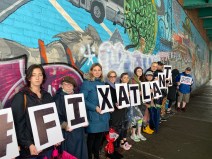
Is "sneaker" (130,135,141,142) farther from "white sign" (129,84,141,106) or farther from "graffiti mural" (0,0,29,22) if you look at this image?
"graffiti mural" (0,0,29,22)

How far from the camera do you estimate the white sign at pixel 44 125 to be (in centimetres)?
244

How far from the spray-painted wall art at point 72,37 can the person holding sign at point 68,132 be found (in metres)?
0.38

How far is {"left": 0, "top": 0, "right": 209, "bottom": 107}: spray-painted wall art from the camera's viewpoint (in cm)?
277

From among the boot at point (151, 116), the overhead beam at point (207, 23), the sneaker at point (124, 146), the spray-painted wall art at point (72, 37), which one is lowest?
the sneaker at point (124, 146)

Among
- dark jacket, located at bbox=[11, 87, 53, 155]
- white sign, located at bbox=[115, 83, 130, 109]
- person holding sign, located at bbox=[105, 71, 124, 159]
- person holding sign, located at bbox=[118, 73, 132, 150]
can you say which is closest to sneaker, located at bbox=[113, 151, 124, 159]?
person holding sign, located at bbox=[105, 71, 124, 159]

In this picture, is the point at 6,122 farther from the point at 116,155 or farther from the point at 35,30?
the point at 116,155

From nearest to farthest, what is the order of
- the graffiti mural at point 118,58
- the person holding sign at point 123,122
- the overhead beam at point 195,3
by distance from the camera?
the person holding sign at point 123,122
the graffiti mural at point 118,58
the overhead beam at point 195,3

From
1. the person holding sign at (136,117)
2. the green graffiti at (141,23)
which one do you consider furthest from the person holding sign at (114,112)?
the green graffiti at (141,23)

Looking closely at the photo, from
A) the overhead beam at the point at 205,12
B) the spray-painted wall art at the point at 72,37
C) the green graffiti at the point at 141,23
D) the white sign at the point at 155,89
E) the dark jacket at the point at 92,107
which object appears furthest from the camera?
the overhead beam at the point at 205,12

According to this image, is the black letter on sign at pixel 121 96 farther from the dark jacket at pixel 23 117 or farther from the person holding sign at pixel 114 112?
the dark jacket at pixel 23 117

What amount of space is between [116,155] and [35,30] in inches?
104

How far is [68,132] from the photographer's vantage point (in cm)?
315

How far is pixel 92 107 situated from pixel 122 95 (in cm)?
82

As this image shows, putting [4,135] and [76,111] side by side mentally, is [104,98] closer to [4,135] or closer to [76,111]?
[76,111]
